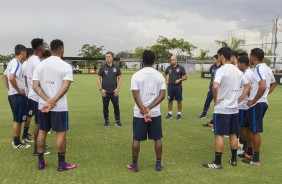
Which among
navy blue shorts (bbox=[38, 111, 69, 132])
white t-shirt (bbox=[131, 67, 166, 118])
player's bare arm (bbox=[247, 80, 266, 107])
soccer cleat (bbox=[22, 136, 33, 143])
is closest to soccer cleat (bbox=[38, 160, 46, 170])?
navy blue shorts (bbox=[38, 111, 69, 132])

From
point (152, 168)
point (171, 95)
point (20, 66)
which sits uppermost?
point (20, 66)

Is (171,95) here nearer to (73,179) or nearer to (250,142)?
(250,142)

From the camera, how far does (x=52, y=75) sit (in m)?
4.57

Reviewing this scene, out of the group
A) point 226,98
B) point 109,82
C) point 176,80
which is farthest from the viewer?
point 176,80

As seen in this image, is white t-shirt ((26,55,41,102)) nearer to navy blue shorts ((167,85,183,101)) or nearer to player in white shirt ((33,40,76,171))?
player in white shirt ((33,40,76,171))

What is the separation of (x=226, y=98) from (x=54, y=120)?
2.72m

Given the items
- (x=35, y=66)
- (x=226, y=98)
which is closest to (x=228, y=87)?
(x=226, y=98)

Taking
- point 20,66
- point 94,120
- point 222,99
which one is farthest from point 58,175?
point 94,120

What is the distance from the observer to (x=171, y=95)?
962 centimetres

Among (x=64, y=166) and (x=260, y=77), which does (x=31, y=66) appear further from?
(x=260, y=77)

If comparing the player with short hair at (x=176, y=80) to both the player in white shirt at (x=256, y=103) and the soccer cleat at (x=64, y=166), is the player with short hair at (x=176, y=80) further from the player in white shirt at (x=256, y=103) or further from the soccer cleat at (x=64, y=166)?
the soccer cleat at (x=64, y=166)

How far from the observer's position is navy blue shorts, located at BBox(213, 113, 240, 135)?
4965 millimetres

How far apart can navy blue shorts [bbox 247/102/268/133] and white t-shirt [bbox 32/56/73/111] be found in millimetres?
3113

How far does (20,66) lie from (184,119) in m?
5.23
